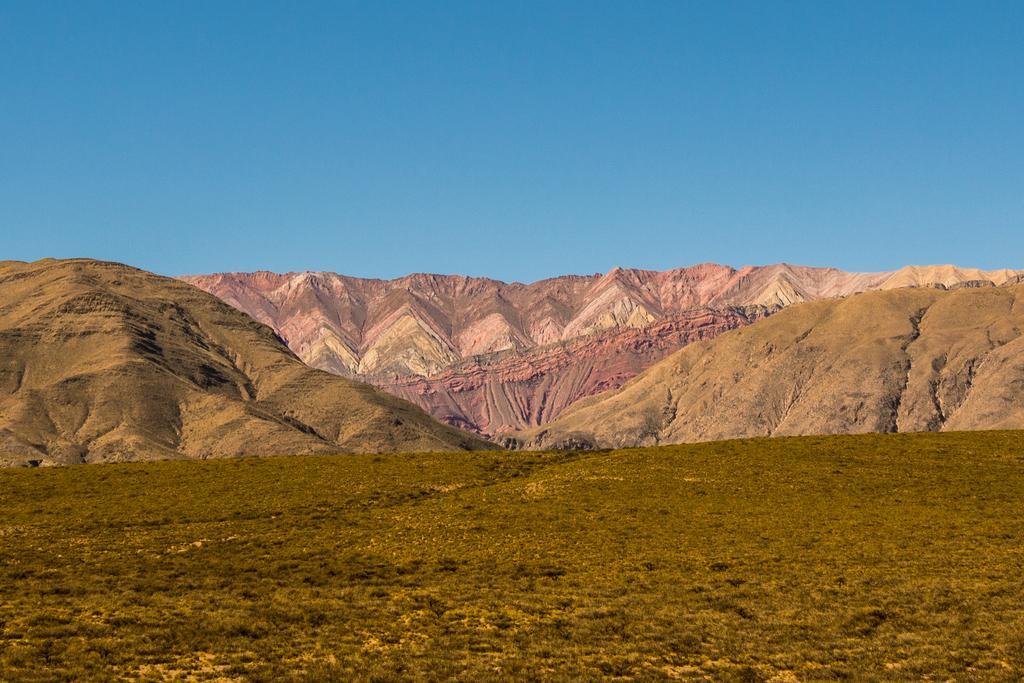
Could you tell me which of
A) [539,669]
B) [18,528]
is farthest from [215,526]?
[539,669]

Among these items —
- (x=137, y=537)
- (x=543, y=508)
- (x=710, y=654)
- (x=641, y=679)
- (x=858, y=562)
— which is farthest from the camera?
(x=543, y=508)

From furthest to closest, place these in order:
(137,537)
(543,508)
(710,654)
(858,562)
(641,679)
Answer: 1. (543,508)
2. (137,537)
3. (858,562)
4. (710,654)
5. (641,679)

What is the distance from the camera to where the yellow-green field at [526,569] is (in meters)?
39.9

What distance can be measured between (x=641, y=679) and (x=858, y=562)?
2027 centimetres

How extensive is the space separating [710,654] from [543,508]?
92.0 feet

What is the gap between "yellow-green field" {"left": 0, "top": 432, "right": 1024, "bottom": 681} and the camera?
131ft

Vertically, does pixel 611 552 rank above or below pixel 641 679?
above

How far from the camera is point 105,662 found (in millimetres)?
38312

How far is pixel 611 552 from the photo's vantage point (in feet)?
187

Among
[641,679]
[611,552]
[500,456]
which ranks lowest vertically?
[641,679]

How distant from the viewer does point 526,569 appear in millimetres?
54094

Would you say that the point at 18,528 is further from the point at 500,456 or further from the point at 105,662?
the point at 500,456

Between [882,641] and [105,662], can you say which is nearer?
[105,662]

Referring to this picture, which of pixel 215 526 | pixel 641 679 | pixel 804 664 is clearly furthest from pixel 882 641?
pixel 215 526
